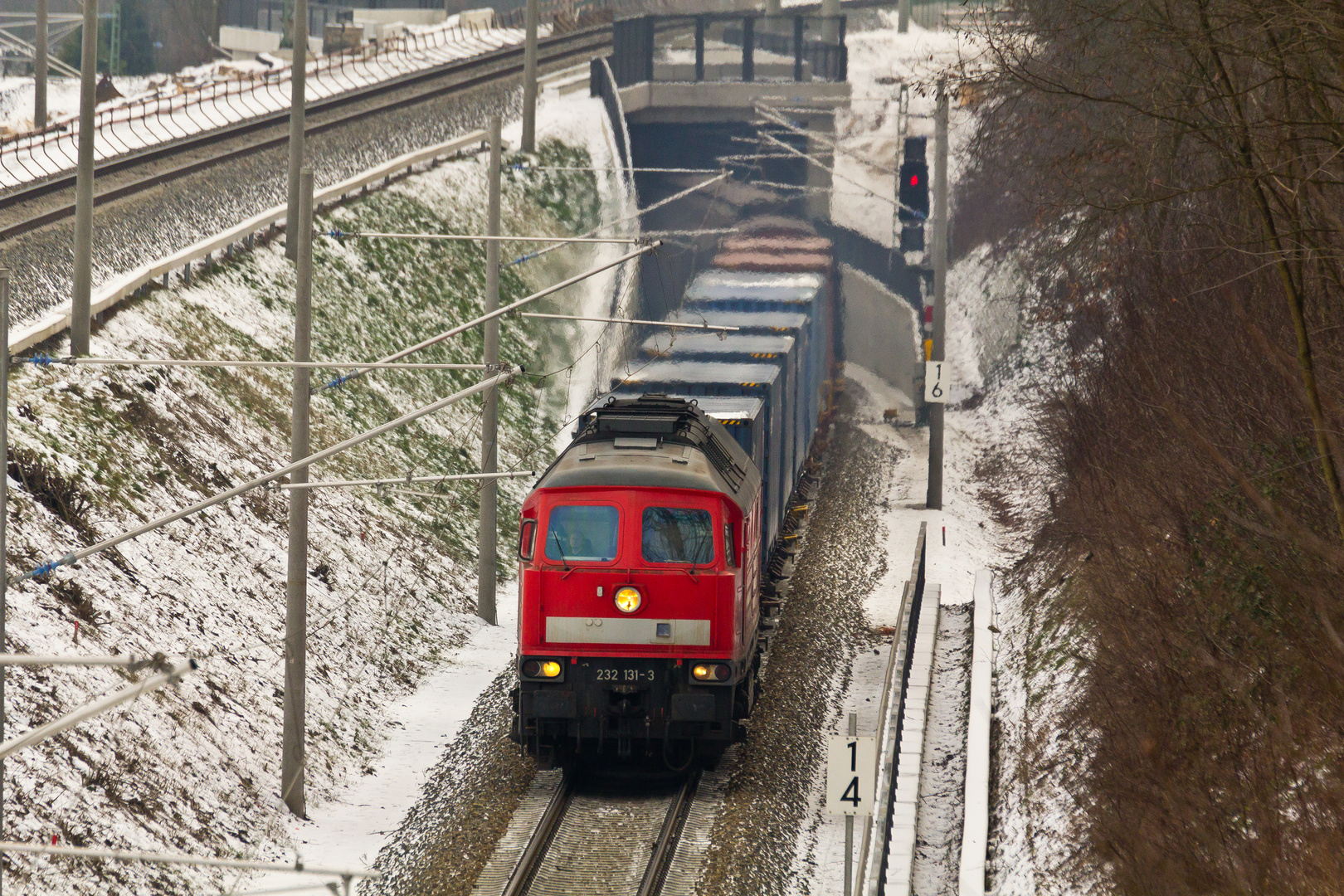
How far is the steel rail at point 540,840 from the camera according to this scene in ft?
42.8

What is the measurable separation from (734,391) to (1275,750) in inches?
377

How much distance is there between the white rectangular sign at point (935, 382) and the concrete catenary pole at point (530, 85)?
13394mm

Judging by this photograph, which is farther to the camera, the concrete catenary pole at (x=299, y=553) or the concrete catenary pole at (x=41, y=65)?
the concrete catenary pole at (x=41, y=65)

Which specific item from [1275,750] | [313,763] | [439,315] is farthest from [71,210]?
[1275,750]

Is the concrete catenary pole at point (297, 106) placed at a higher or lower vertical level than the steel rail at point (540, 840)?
higher

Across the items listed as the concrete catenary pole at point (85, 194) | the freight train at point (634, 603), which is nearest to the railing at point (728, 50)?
the concrete catenary pole at point (85, 194)

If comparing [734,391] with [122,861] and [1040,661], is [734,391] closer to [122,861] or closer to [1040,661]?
[1040,661]

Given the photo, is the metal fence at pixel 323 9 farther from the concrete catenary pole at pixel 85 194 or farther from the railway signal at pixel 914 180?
the concrete catenary pole at pixel 85 194

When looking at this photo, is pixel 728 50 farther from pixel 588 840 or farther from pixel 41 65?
pixel 588 840

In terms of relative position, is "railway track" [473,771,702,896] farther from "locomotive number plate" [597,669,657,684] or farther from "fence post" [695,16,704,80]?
"fence post" [695,16,704,80]

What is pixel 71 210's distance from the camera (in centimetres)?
2586

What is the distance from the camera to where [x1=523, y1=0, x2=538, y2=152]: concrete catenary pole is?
115 ft

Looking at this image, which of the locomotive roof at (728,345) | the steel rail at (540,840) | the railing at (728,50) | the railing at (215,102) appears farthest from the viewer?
the railing at (728,50)

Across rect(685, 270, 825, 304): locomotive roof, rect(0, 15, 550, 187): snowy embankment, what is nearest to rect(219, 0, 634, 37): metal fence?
rect(0, 15, 550, 187): snowy embankment
